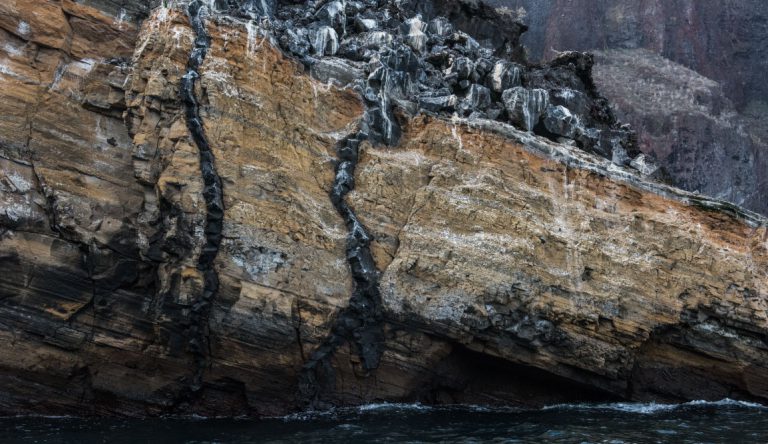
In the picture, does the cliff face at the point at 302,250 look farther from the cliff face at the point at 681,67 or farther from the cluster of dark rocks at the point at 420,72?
the cliff face at the point at 681,67

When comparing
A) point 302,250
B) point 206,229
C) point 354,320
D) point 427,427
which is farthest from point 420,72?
point 427,427

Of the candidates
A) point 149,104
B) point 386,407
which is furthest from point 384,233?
point 149,104

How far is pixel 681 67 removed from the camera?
53.8 metres

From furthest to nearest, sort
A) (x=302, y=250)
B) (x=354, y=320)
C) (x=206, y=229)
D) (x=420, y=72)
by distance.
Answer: (x=420, y=72) → (x=354, y=320) → (x=302, y=250) → (x=206, y=229)

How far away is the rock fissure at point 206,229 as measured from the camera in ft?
51.3

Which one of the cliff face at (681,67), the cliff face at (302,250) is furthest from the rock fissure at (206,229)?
the cliff face at (681,67)

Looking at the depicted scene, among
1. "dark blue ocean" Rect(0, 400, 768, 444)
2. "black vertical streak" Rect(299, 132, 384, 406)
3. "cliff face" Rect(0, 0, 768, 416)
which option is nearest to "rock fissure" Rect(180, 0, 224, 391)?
"cliff face" Rect(0, 0, 768, 416)

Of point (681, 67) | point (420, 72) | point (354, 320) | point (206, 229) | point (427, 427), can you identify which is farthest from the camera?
point (681, 67)

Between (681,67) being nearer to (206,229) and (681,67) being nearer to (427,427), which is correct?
(427,427)

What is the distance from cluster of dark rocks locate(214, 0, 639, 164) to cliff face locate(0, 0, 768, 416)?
0.63m

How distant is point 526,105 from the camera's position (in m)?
20.2

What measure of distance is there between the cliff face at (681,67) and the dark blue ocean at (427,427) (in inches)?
1212

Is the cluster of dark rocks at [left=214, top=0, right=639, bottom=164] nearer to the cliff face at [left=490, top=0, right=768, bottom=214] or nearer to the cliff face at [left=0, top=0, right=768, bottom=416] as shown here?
the cliff face at [left=0, top=0, right=768, bottom=416]

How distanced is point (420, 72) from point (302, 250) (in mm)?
6343
